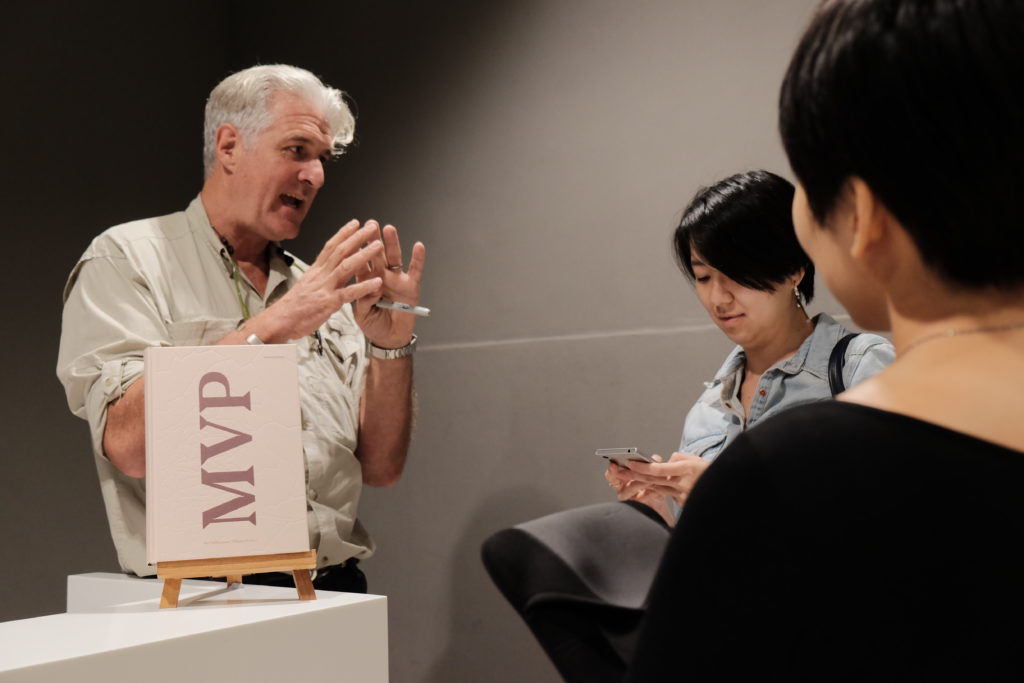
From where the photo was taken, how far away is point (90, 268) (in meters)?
1.97

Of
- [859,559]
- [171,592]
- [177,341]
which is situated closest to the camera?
[859,559]

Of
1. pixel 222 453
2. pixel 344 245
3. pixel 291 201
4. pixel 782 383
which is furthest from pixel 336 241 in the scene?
pixel 782 383

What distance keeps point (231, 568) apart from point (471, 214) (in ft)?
5.93

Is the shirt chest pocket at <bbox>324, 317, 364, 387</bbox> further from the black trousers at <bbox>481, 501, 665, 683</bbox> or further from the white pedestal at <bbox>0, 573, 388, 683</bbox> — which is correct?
the black trousers at <bbox>481, 501, 665, 683</bbox>

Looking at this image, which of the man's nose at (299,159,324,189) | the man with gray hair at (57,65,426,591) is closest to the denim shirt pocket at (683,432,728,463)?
the man with gray hair at (57,65,426,591)

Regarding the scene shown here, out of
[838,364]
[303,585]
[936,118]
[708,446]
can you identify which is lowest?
[303,585]

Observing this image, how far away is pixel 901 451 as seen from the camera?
509mm

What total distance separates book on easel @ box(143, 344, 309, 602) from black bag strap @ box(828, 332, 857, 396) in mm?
909

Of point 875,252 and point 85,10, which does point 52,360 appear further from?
point 875,252

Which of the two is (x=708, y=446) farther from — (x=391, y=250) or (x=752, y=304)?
(x=391, y=250)

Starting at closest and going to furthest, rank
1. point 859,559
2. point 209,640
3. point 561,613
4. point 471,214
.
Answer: point 859,559
point 561,613
point 209,640
point 471,214

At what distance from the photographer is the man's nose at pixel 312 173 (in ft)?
7.45

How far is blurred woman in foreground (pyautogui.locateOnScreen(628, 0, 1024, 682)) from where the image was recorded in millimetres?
502

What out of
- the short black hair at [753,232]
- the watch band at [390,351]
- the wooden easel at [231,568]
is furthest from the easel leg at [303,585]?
the short black hair at [753,232]
